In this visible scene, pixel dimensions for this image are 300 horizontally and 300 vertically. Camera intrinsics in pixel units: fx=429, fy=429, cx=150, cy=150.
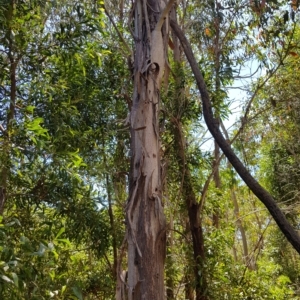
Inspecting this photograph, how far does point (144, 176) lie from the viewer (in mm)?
2430

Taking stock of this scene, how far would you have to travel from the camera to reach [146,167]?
2.45 m

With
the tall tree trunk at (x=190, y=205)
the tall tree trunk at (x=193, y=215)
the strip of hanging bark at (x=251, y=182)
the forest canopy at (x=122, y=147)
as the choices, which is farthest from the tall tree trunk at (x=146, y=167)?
the tall tree trunk at (x=193, y=215)

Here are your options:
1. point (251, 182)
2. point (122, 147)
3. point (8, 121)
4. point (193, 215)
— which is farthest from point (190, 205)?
point (251, 182)

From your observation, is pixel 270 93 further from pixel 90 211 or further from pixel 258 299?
pixel 90 211

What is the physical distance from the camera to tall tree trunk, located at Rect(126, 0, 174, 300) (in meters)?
2.24

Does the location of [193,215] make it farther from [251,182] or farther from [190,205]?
[251,182]

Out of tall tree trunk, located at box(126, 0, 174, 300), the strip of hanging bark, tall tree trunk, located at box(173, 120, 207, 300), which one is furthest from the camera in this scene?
tall tree trunk, located at box(173, 120, 207, 300)

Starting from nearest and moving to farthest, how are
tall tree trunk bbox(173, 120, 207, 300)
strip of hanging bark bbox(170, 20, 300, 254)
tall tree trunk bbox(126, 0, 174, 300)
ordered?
strip of hanging bark bbox(170, 20, 300, 254)
tall tree trunk bbox(126, 0, 174, 300)
tall tree trunk bbox(173, 120, 207, 300)

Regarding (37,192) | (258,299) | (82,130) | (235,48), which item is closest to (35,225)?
(37,192)

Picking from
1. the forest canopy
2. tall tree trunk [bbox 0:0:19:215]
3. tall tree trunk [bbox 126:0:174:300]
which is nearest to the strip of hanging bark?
the forest canopy

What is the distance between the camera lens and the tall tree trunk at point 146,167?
2.24 metres

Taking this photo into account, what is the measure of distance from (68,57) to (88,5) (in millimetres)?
835

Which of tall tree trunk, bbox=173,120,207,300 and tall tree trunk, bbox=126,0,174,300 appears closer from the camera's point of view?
tall tree trunk, bbox=126,0,174,300

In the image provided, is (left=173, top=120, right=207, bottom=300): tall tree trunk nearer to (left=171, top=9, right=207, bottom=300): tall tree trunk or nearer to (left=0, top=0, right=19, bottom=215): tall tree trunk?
(left=171, top=9, right=207, bottom=300): tall tree trunk
